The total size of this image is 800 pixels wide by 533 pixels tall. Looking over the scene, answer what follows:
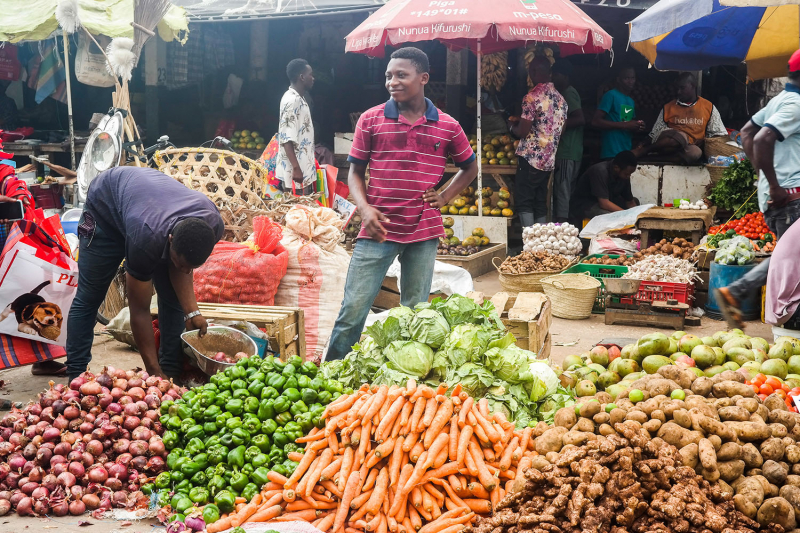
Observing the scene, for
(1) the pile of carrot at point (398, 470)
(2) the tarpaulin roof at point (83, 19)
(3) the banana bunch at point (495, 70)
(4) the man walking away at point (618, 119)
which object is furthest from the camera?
(3) the banana bunch at point (495, 70)

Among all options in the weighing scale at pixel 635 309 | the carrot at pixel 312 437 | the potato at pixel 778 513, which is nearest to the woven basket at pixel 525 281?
the weighing scale at pixel 635 309

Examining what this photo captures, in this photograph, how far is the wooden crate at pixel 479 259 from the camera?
8367 mm

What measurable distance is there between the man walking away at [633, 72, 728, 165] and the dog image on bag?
26.2 feet

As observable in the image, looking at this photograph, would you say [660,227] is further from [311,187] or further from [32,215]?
[32,215]

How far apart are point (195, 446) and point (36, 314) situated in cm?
→ 231

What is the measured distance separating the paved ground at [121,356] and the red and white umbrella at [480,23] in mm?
2849

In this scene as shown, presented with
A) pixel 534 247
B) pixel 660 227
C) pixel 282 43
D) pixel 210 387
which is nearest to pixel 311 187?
pixel 534 247

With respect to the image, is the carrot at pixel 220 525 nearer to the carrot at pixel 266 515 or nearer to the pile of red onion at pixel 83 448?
the carrot at pixel 266 515

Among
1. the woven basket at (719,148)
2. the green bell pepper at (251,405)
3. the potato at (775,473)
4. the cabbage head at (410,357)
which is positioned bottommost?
the potato at (775,473)

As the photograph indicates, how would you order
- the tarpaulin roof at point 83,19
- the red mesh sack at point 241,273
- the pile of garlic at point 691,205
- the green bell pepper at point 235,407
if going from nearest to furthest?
the green bell pepper at point 235,407 < the red mesh sack at point 241,273 < the tarpaulin roof at point 83,19 < the pile of garlic at point 691,205

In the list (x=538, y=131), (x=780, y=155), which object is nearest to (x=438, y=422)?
(x=780, y=155)

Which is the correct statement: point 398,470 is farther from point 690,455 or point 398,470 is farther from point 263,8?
point 263,8

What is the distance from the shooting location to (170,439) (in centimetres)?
355

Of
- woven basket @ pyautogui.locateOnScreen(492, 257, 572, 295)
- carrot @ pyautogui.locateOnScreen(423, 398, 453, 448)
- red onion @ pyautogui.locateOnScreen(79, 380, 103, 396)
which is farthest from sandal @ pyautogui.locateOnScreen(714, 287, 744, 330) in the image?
red onion @ pyautogui.locateOnScreen(79, 380, 103, 396)
